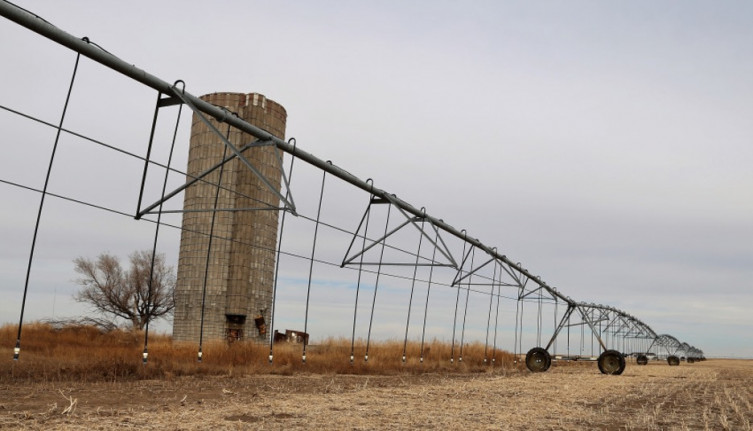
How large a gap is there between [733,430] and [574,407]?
3.38 metres

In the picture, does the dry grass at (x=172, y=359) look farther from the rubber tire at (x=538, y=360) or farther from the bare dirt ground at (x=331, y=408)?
the rubber tire at (x=538, y=360)

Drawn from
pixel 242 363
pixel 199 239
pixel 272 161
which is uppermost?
pixel 272 161

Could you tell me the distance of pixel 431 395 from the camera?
14.9 m

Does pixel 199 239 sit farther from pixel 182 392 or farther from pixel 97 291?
pixel 182 392

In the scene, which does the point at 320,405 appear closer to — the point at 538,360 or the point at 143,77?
the point at 143,77

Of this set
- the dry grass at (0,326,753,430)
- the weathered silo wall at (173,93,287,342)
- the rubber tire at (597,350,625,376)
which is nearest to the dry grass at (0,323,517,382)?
the dry grass at (0,326,753,430)

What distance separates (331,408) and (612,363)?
23941 millimetres

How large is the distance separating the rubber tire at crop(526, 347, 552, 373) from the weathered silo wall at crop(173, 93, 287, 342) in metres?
14.4

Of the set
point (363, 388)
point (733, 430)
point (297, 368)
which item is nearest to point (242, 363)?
point (297, 368)

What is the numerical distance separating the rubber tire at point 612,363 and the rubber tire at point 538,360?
8.19 ft

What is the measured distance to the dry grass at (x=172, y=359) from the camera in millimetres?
16141

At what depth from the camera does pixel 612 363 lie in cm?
3167

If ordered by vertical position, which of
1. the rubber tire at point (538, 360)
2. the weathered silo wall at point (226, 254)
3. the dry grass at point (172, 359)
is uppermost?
the weathered silo wall at point (226, 254)

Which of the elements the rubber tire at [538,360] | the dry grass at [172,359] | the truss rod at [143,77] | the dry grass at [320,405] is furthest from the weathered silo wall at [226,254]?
the dry grass at [320,405]
